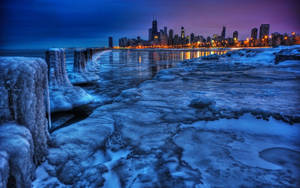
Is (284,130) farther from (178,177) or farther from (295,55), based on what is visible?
(295,55)

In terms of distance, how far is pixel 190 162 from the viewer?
220 cm

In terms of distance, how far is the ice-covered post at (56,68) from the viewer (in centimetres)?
500

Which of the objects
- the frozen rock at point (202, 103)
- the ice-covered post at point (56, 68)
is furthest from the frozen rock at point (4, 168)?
the ice-covered post at point (56, 68)

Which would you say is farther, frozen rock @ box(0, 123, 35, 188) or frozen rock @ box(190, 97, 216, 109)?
frozen rock @ box(190, 97, 216, 109)

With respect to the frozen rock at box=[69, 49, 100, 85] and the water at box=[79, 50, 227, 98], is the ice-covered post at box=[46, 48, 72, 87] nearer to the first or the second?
A: the water at box=[79, 50, 227, 98]

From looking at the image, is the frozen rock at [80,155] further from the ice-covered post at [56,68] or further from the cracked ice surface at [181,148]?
the ice-covered post at [56,68]

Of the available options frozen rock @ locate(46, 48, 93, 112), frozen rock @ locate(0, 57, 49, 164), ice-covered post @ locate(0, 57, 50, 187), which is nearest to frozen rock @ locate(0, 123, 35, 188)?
ice-covered post @ locate(0, 57, 50, 187)

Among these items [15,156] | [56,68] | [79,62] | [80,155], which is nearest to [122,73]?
[79,62]

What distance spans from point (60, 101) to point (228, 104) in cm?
453

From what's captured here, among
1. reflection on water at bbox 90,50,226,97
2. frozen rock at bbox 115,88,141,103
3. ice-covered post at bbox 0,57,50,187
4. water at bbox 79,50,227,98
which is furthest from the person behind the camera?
reflection on water at bbox 90,50,226,97

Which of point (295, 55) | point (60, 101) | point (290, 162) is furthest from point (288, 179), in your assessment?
point (295, 55)

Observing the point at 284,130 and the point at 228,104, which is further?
Result: the point at 228,104

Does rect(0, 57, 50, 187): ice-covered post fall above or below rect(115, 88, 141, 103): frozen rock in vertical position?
above

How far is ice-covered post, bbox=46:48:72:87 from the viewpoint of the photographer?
16.4 ft
